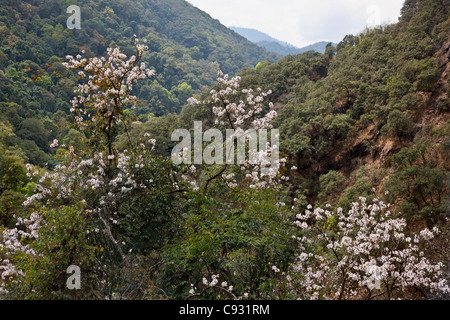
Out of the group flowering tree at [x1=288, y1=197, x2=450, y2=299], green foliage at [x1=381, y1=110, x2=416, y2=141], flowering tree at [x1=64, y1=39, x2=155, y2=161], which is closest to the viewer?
flowering tree at [x1=288, y1=197, x2=450, y2=299]

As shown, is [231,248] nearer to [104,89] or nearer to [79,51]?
[104,89]

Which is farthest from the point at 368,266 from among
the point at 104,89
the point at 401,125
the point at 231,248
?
the point at 401,125

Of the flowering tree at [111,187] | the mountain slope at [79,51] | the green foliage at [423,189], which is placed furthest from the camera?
the mountain slope at [79,51]

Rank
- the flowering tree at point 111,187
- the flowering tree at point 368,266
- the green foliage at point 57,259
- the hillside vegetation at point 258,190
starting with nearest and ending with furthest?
the green foliage at point 57,259 → the hillside vegetation at point 258,190 → the flowering tree at point 368,266 → the flowering tree at point 111,187

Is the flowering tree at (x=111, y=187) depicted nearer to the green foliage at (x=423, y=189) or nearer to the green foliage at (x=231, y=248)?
the green foliage at (x=231, y=248)

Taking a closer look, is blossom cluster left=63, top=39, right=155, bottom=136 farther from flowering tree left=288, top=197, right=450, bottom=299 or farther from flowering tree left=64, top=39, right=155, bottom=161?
flowering tree left=288, top=197, right=450, bottom=299

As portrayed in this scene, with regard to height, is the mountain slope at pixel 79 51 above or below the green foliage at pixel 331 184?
above

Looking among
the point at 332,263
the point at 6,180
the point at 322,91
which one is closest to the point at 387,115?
the point at 322,91

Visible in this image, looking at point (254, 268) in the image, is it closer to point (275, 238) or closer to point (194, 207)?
point (275, 238)

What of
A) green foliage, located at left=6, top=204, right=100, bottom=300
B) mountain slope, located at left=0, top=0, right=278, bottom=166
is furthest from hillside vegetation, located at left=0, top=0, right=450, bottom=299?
mountain slope, located at left=0, top=0, right=278, bottom=166

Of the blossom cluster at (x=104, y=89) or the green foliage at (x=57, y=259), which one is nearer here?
the green foliage at (x=57, y=259)

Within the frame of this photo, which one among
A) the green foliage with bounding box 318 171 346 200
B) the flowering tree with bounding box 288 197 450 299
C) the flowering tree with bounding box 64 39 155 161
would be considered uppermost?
the flowering tree with bounding box 64 39 155 161

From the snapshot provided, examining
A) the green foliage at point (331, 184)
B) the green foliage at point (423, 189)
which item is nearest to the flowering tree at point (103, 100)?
the green foliage at point (423, 189)

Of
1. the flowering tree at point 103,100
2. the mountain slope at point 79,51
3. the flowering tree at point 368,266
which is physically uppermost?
the mountain slope at point 79,51
